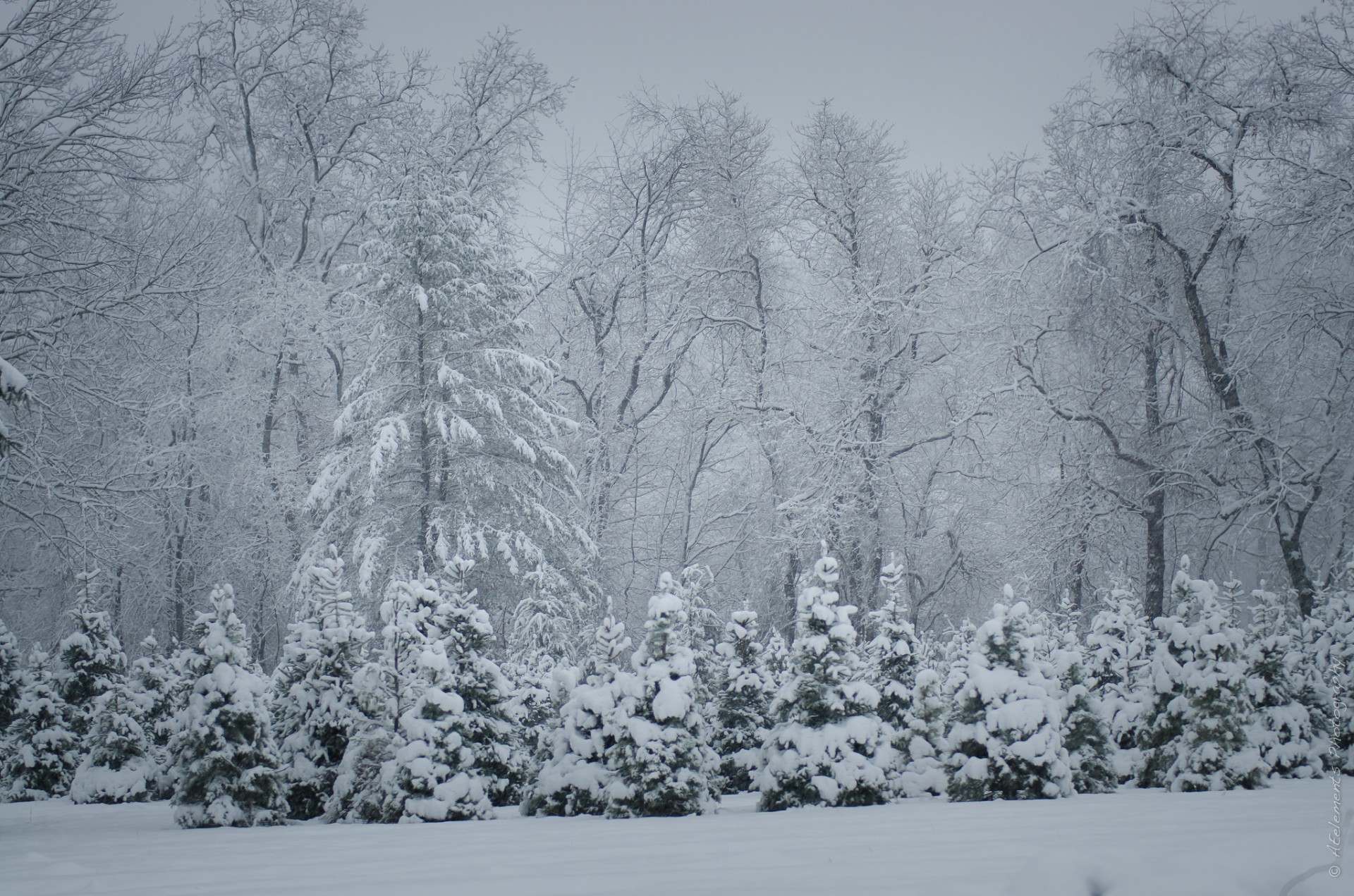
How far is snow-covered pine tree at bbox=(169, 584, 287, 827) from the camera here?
9977 millimetres

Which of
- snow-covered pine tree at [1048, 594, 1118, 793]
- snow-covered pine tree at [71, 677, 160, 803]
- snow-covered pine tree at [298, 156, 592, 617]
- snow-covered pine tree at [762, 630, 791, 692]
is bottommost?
snow-covered pine tree at [71, 677, 160, 803]

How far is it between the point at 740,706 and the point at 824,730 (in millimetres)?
2359

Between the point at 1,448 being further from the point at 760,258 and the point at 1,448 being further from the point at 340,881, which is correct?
the point at 760,258

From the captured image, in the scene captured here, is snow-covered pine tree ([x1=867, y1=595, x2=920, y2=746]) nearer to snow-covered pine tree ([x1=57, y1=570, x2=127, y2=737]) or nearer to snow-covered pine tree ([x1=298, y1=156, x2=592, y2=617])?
snow-covered pine tree ([x1=298, y1=156, x2=592, y2=617])

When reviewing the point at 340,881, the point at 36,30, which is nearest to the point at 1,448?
the point at 340,881

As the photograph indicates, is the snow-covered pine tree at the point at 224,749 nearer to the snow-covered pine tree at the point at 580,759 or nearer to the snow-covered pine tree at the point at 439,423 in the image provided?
the snow-covered pine tree at the point at 580,759

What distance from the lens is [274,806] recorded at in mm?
10242

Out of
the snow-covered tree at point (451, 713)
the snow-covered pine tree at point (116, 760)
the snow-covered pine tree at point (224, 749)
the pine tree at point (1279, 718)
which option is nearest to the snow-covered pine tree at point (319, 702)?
the snow-covered pine tree at point (224, 749)

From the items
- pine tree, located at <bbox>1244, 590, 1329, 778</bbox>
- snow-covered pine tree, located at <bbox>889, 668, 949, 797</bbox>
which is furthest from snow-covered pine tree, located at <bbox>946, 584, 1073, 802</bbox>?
pine tree, located at <bbox>1244, 590, 1329, 778</bbox>

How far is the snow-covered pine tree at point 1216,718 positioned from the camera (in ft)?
33.0

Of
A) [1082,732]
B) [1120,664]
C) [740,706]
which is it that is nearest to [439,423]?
[740,706]

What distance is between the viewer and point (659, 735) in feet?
31.6

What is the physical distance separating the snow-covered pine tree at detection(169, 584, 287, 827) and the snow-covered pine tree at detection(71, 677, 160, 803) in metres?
4.20

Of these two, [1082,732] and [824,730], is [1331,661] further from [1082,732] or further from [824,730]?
[824,730]
